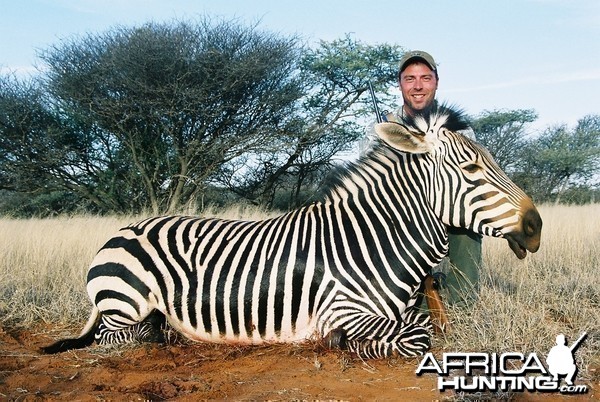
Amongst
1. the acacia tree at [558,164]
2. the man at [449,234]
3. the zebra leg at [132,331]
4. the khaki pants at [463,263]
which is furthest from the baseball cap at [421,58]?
the acacia tree at [558,164]

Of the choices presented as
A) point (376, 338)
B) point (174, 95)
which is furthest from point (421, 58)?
point (174, 95)

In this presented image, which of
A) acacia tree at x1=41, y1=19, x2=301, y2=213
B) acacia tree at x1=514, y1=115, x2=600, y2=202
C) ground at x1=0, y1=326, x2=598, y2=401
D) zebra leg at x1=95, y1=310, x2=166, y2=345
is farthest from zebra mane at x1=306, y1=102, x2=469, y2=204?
acacia tree at x1=514, y1=115, x2=600, y2=202

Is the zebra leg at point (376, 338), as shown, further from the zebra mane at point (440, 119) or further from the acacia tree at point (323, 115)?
the acacia tree at point (323, 115)

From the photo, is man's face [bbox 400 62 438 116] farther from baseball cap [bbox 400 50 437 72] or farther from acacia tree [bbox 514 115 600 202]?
acacia tree [bbox 514 115 600 202]

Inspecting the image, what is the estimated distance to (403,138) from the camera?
3354mm

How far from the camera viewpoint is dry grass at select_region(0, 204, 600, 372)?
3324 millimetres

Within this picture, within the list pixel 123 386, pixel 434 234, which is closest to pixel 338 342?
pixel 434 234

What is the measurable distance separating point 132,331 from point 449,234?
223 cm

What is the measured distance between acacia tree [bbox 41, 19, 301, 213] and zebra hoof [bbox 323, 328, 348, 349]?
11072 millimetres

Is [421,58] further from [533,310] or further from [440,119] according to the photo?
[533,310]

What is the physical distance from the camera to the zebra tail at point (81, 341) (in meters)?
3.67

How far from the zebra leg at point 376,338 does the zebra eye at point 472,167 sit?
94cm

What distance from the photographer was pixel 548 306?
3.86 metres

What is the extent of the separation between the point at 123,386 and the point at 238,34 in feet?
45.1
